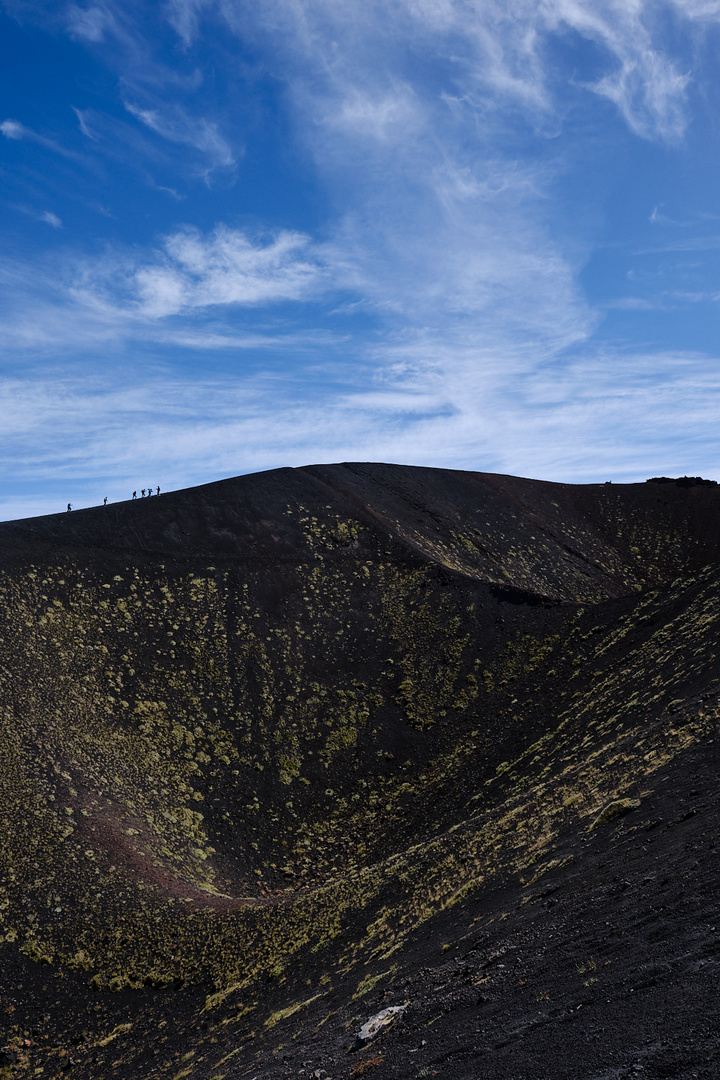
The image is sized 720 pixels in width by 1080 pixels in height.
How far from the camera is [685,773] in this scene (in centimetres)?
1691

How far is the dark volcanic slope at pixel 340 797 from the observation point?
38.3ft

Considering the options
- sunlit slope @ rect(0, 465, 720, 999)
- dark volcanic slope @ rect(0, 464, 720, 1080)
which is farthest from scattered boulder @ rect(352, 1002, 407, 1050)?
sunlit slope @ rect(0, 465, 720, 999)

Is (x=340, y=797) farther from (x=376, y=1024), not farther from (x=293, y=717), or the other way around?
(x=376, y=1024)

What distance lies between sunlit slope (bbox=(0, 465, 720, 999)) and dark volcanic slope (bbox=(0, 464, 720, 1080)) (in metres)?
0.16

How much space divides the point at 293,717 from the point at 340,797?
5623mm

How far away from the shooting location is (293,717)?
120 feet

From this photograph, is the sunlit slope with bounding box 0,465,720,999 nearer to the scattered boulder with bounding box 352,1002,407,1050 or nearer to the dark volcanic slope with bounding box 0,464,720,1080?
the dark volcanic slope with bounding box 0,464,720,1080

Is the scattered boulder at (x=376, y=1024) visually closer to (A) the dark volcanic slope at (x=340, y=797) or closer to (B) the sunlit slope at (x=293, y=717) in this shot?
(A) the dark volcanic slope at (x=340, y=797)

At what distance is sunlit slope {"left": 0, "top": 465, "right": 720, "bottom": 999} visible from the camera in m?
22.2

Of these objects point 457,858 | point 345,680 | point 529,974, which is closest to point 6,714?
point 345,680

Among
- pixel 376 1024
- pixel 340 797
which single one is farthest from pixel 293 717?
pixel 376 1024

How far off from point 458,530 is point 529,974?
46511mm

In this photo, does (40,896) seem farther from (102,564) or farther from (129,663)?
(102,564)

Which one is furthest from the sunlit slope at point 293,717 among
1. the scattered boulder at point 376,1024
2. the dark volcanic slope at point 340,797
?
the scattered boulder at point 376,1024
